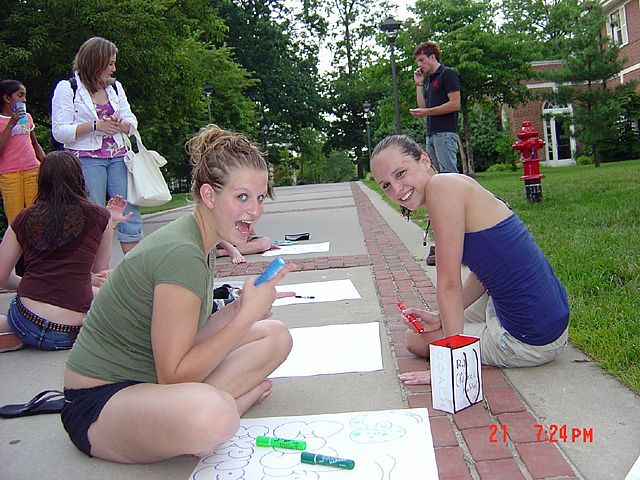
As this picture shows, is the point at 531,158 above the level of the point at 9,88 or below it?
below

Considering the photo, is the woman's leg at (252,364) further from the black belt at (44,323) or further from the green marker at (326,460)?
the black belt at (44,323)

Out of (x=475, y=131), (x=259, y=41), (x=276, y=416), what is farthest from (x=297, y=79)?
(x=276, y=416)

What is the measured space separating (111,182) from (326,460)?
12.3 feet

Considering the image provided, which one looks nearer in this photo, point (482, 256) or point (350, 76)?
point (482, 256)

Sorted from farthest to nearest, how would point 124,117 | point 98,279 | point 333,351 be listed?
point 124,117
point 98,279
point 333,351

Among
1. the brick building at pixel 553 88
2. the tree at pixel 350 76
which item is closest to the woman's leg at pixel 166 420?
the brick building at pixel 553 88

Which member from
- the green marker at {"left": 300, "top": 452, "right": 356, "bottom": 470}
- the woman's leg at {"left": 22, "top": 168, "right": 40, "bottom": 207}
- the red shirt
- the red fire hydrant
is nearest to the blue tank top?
the green marker at {"left": 300, "top": 452, "right": 356, "bottom": 470}

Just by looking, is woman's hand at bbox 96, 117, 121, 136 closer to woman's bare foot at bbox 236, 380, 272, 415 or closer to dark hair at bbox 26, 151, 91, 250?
dark hair at bbox 26, 151, 91, 250

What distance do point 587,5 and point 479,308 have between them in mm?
27691

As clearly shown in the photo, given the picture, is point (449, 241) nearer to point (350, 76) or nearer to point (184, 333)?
point (184, 333)

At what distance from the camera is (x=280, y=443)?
2330mm

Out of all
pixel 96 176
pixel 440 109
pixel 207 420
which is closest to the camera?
pixel 207 420

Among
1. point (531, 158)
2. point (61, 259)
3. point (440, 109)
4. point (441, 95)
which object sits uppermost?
point (441, 95)

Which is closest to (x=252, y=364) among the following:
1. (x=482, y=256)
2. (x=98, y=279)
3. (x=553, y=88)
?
(x=482, y=256)
